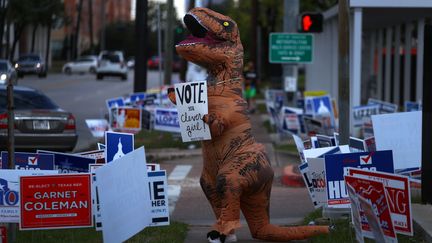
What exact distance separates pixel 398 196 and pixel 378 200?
0.16 meters

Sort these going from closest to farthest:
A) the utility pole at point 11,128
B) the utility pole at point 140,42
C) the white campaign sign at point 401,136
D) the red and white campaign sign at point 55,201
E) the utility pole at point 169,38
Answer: the red and white campaign sign at point 55,201 < the utility pole at point 11,128 < the white campaign sign at point 401,136 < the utility pole at point 140,42 < the utility pole at point 169,38

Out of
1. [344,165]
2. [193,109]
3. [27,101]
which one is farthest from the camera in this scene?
[27,101]

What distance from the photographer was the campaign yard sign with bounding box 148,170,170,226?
792 centimetres

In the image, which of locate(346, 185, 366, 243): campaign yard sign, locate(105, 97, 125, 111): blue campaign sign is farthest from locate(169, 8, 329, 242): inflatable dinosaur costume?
locate(105, 97, 125, 111): blue campaign sign

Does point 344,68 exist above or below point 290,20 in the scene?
below

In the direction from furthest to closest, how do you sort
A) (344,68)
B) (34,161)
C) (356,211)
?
1. (344,68)
2. (34,161)
3. (356,211)

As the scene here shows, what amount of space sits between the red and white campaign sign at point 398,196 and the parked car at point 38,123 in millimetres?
10040

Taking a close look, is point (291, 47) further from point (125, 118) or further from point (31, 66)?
point (31, 66)

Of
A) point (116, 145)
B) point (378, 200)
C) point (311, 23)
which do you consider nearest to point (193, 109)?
point (116, 145)

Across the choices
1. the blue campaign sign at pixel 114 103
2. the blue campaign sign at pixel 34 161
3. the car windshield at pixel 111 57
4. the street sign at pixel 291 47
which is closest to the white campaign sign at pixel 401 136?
the blue campaign sign at pixel 34 161

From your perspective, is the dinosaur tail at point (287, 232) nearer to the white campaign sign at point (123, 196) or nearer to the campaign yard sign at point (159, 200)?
the campaign yard sign at point (159, 200)

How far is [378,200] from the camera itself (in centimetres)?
630

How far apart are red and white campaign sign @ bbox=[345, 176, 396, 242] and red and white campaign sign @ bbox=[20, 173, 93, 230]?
7.52 ft

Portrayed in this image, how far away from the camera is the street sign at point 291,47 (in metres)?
19.7
